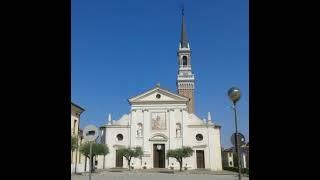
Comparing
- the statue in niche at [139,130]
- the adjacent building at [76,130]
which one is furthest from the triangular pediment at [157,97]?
the adjacent building at [76,130]

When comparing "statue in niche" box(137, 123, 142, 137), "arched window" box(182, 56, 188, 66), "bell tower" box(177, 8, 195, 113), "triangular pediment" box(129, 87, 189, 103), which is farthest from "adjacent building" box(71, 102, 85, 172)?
"arched window" box(182, 56, 188, 66)

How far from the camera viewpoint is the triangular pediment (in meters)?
49.3

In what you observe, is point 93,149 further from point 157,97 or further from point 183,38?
point 183,38

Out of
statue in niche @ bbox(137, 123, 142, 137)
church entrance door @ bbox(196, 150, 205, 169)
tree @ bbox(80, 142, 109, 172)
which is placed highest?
statue in niche @ bbox(137, 123, 142, 137)

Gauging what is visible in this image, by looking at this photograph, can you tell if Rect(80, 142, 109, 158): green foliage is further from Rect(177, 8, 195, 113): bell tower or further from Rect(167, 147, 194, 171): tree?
Rect(177, 8, 195, 113): bell tower

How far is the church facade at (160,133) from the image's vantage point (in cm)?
4691

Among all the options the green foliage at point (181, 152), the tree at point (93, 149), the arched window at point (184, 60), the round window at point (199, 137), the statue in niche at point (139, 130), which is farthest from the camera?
the arched window at point (184, 60)

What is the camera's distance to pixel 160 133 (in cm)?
4816

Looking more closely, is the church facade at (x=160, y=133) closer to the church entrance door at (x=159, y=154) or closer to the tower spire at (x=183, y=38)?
the church entrance door at (x=159, y=154)

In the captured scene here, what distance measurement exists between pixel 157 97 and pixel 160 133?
192 inches
